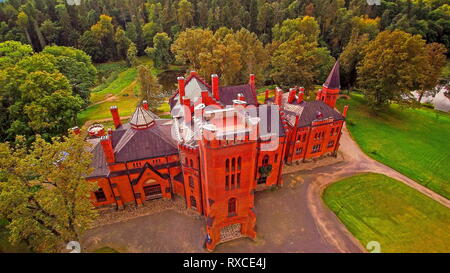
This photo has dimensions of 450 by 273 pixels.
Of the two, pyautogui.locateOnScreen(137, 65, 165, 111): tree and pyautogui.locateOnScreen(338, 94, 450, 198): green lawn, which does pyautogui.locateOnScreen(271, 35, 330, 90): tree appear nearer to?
pyautogui.locateOnScreen(338, 94, 450, 198): green lawn

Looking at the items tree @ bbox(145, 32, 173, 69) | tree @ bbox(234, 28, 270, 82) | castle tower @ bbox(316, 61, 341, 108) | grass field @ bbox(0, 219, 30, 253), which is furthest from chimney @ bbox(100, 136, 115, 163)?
tree @ bbox(145, 32, 173, 69)

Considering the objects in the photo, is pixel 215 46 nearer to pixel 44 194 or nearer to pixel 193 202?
pixel 193 202

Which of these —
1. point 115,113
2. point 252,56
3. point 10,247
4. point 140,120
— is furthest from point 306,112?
point 10,247

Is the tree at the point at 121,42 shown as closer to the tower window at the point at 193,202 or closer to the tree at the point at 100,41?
the tree at the point at 100,41

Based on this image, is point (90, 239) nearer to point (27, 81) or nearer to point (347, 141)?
point (27, 81)

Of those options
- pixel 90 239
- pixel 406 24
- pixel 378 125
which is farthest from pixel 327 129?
pixel 406 24

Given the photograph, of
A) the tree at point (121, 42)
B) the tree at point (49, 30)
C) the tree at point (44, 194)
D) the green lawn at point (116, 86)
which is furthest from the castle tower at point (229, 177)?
the tree at point (49, 30)

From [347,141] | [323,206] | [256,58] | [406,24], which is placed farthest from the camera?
[406,24]
